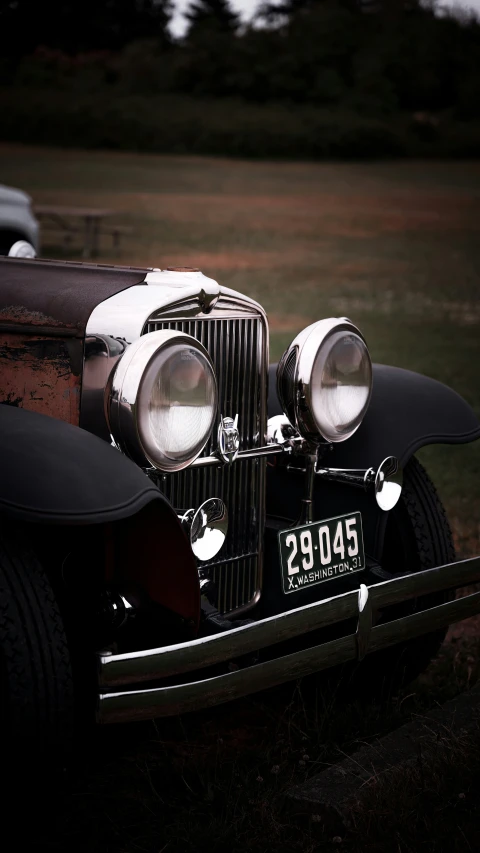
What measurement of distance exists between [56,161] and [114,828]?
36.0ft

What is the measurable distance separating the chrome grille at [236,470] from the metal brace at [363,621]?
426mm

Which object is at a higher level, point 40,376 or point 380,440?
point 40,376

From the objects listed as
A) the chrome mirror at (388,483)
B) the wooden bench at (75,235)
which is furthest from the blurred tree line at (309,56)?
the chrome mirror at (388,483)

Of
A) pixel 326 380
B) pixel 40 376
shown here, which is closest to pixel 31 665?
pixel 40 376

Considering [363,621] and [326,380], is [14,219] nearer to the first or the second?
[326,380]

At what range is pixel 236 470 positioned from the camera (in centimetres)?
254

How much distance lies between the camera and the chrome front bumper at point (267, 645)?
1.85 meters

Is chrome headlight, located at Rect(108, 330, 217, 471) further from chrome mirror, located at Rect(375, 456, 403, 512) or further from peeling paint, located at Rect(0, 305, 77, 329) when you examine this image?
chrome mirror, located at Rect(375, 456, 403, 512)

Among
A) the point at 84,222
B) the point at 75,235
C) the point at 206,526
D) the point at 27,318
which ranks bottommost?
the point at 206,526

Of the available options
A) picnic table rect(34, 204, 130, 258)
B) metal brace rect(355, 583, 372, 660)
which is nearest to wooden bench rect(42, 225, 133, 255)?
picnic table rect(34, 204, 130, 258)

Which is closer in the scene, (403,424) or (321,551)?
(321,551)

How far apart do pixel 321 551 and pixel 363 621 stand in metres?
0.21

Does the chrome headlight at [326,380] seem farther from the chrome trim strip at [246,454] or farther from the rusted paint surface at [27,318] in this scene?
the rusted paint surface at [27,318]

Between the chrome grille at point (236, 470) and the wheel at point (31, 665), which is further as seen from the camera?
the chrome grille at point (236, 470)
